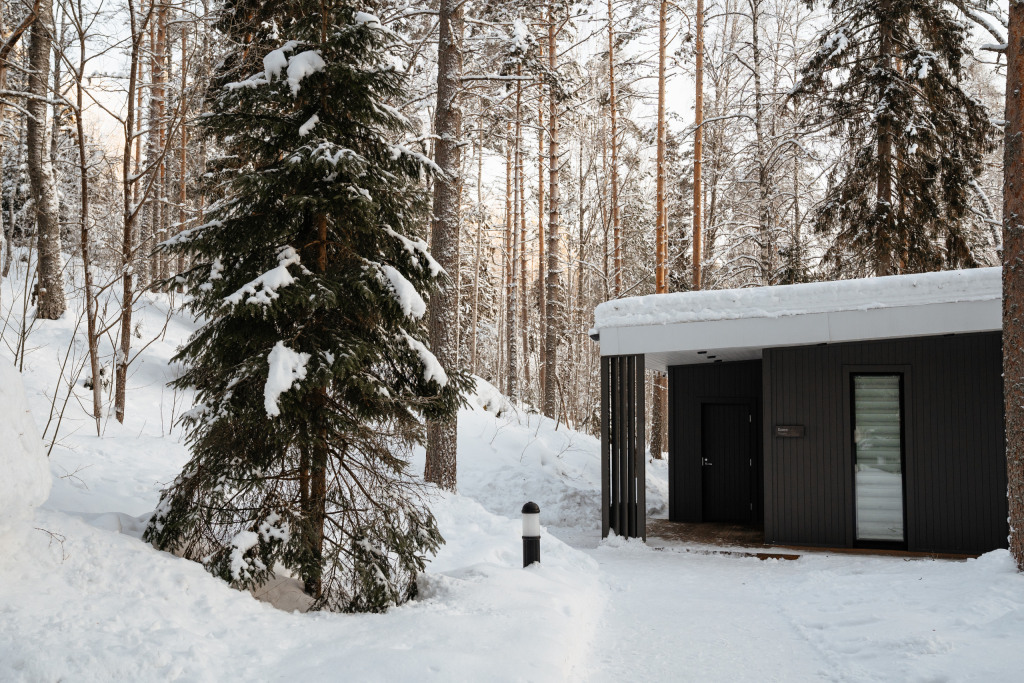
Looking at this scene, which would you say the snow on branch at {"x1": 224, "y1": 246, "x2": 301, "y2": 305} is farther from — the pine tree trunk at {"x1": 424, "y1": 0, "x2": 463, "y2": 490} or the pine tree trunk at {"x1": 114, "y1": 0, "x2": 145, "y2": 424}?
the pine tree trunk at {"x1": 424, "y1": 0, "x2": 463, "y2": 490}

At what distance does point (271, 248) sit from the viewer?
5617mm

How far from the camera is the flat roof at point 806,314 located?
8945 millimetres

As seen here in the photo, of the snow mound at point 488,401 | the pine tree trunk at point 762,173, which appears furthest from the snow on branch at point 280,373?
the pine tree trunk at point 762,173

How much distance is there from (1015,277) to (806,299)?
9.07ft

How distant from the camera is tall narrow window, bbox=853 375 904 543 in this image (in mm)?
9875

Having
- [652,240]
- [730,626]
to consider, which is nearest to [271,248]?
[730,626]

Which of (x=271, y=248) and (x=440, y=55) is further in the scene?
(x=440, y=55)

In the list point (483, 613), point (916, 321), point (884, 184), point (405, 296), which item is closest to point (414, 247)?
point (405, 296)

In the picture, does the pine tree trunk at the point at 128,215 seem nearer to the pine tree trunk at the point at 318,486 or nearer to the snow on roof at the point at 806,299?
the pine tree trunk at the point at 318,486

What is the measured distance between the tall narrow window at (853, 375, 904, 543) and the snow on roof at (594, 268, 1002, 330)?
1.39m

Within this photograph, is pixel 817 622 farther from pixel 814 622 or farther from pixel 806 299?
pixel 806 299

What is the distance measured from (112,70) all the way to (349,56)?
11.2 metres

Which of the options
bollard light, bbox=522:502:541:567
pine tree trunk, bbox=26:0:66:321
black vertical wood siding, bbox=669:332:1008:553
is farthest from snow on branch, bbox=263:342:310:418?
pine tree trunk, bbox=26:0:66:321

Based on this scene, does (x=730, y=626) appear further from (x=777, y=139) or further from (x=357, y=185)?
(x=777, y=139)
